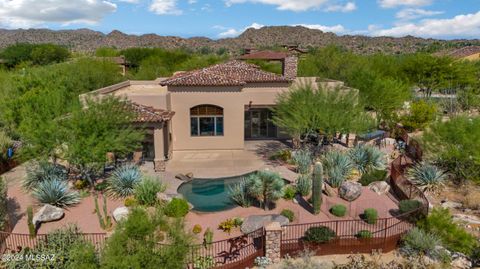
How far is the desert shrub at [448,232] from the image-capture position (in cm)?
1554

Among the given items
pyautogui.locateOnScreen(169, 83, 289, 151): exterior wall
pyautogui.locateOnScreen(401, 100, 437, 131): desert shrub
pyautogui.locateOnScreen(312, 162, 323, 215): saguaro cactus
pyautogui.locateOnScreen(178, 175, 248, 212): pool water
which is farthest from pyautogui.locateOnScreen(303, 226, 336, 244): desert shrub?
pyautogui.locateOnScreen(401, 100, 437, 131): desert shrub

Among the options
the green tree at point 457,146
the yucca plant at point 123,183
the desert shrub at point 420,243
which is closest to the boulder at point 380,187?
the green tree at point 457,146

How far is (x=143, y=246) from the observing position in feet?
34.1

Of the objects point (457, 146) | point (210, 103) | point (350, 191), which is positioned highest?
point (210, 103)

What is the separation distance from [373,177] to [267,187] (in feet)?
23.3

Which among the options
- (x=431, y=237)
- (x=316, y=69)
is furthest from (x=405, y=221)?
(x=316, y=69)

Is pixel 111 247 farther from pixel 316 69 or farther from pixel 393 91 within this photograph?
pixel 316 69

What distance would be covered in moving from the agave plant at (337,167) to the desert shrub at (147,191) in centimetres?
958

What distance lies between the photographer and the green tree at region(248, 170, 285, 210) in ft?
62.8

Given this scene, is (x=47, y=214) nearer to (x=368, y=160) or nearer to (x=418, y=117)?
(x=368, y=160)

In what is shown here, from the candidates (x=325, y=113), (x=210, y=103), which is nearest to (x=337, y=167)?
(x=325, y=113)

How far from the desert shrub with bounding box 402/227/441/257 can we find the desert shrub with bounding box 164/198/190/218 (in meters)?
9.66

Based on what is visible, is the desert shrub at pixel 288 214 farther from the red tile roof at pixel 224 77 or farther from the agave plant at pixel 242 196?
the red tile roof at pixel 224 77

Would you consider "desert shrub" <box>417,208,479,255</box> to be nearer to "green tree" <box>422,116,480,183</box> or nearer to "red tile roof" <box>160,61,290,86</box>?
"green tree" <box>422,116,480,183</box>
